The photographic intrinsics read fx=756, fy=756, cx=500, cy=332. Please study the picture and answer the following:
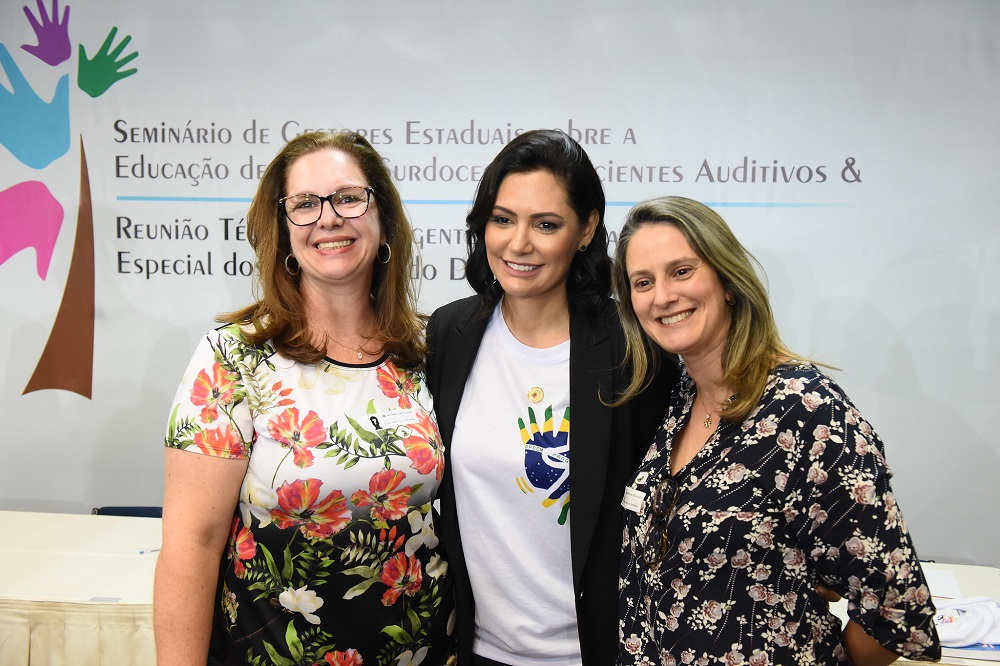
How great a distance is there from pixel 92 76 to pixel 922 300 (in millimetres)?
4324

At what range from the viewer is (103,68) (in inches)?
155

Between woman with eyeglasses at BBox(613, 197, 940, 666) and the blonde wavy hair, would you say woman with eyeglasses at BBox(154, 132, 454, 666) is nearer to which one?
woman with eyeglasses at BBox(613, 197, 940, 666)

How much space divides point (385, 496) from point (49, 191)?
3.42 metres

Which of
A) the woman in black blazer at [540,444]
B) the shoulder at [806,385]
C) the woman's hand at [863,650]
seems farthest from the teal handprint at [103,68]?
the woman's hand at [863,650]

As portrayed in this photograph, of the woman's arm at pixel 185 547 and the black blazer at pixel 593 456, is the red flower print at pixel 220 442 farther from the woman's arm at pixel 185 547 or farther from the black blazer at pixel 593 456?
the black blazer at pixel 593 456

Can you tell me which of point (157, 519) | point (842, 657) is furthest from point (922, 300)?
point (157, 519)

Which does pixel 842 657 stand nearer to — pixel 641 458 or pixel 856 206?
pixel 641 458

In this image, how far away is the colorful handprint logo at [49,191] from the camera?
3.94 m

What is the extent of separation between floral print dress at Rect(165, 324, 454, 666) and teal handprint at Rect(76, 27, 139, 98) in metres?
3.00

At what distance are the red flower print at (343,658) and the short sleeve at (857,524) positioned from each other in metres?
0.93

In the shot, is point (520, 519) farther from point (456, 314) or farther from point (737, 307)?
point (737, 307)

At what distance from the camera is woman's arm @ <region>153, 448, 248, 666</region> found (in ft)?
4.91

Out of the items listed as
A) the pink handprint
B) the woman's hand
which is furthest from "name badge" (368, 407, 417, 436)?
the pink handprint

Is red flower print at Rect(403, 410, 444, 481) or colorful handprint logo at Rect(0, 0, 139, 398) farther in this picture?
colorful handprint logo at Rect(0, 0, 139, 398)
